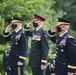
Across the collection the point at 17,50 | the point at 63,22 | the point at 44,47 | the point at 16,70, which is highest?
the point at 63,22

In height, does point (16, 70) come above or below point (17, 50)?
below

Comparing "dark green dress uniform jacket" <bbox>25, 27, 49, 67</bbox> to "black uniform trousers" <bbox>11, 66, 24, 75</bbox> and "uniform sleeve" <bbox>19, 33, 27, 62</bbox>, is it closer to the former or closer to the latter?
"uniform sleeve" <bbox>19, 33, 27, 62</bbox>

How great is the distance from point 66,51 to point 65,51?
0.8 inches

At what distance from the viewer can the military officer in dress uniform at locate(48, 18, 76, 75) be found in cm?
842

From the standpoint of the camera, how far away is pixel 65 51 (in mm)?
8633

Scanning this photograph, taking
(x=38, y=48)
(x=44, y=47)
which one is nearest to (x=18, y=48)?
(x=38, y=48)

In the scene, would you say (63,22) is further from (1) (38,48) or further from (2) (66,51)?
(1) (38,48)

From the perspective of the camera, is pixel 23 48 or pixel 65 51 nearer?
pixel 65 51

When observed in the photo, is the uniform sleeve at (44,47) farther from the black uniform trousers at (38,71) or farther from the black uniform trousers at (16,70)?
the black uniform trousers at (16,70)

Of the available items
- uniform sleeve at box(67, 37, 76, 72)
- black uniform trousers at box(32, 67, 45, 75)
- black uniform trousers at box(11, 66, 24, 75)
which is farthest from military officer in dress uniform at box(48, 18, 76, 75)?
black uniform trousers at box(11, 66, 24, 75)

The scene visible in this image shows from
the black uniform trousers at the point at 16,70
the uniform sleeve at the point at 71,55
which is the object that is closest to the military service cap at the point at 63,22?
the uniform sleeve at the point at 71,55

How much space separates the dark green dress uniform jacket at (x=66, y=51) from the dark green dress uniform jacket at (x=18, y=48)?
30.1 inches

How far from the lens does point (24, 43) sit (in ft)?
30.5

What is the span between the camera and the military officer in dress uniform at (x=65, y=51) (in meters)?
8.42
